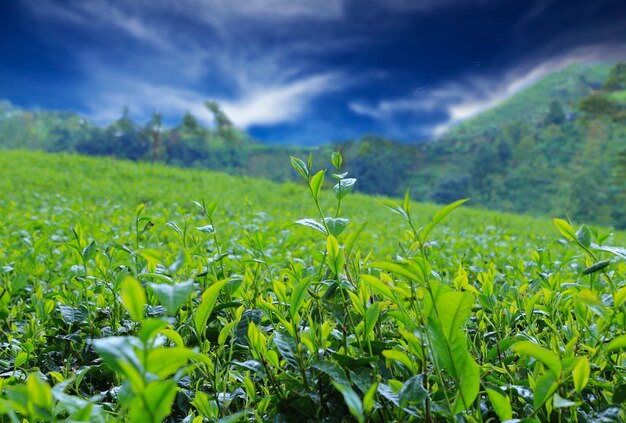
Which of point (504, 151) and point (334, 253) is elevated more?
point (504, 151)

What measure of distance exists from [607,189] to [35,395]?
29.4m

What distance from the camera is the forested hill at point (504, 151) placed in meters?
24.4

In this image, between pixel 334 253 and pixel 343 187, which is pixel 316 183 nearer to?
pixel 343 187

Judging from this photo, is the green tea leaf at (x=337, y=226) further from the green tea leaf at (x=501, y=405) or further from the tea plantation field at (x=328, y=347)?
the green tea leaf at (x=501, y=405)

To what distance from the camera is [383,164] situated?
100.0 ft

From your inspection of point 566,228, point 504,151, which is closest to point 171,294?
point 566,228

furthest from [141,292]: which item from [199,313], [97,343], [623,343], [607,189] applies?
[607,189]

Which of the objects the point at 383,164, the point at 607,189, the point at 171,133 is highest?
the point at 171,133

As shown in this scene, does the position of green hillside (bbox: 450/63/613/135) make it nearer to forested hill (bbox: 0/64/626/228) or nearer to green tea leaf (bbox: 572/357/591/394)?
forested hill (bbox: 0/64/626/228)

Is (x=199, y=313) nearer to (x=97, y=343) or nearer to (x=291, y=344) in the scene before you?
(x=291, y=344)

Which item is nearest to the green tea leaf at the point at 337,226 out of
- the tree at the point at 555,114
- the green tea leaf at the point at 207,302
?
the green tea leaf at the point at 207,302

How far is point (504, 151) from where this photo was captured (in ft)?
108

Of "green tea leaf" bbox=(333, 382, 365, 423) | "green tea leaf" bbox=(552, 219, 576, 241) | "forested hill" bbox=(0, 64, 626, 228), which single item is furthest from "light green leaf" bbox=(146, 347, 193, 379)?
"forested hill" bbox=(0, 64, 626, 228)

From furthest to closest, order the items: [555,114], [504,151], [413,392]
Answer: [555,114] < [504,151] < [413,392]
